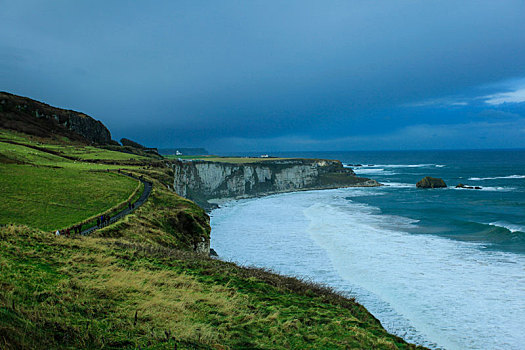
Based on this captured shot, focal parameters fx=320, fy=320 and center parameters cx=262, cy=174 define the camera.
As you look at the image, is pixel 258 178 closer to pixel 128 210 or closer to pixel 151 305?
pixel 128 210

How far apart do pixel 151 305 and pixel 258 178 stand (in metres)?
80.0

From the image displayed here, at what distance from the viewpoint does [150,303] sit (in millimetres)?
8812

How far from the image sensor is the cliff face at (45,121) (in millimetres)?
67625

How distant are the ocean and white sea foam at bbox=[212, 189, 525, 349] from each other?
5 cm

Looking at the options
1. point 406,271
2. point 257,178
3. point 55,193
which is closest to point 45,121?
point 257,178

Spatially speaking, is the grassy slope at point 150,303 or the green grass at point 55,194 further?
the green grass at point 55,194

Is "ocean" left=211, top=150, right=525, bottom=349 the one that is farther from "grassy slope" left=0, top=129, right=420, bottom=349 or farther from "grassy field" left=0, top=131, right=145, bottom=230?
"grassy field" left=0, top=131, right=145, bottom=230

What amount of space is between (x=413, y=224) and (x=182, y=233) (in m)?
29.0

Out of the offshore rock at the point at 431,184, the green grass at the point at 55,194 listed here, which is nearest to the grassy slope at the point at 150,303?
the green grass at the point at 55,194

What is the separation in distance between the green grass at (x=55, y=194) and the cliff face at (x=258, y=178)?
31.3 m

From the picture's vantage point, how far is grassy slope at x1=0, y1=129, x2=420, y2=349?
22.4 ft

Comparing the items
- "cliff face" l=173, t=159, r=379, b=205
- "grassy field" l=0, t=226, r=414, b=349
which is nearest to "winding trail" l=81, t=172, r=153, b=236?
"grassy field" l=0, t=226, r=414, b=349

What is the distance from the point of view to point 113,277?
34.0 feet

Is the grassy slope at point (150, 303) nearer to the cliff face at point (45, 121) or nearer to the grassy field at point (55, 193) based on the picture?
the grassy field at point (55, 193)
